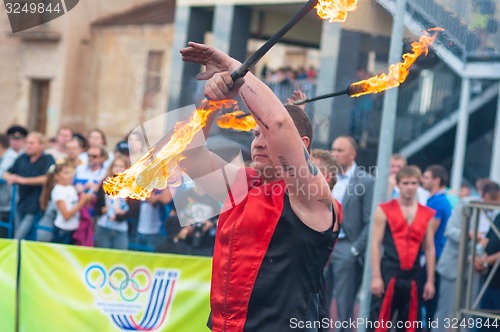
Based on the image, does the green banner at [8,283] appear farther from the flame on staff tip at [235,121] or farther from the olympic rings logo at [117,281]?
the flame on staff tip at [235,121]

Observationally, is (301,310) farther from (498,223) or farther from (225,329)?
(498,223)

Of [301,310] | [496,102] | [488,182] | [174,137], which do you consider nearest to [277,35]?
[174,137]

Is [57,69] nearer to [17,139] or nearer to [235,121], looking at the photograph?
[17,139]

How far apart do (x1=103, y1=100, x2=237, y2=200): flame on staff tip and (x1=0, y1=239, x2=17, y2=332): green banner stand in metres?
2.96

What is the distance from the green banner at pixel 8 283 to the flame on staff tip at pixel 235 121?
285 centimetres

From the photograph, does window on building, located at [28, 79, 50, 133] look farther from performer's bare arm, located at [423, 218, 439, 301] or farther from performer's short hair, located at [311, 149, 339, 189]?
performer's short hair, located at [311, 149, 339, 189]

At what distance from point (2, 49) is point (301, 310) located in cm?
2792

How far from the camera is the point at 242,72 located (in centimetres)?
358

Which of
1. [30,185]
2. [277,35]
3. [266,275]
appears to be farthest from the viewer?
[30,185]

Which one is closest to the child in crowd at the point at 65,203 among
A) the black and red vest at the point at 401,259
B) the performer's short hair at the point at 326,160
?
the black and red vest at the point at 401,259

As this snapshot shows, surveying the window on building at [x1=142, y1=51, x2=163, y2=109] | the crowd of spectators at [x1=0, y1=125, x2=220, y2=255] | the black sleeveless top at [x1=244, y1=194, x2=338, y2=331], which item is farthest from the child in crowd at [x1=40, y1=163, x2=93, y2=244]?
the window on building at [x1=142, y1=51, x2=163, y2=109]

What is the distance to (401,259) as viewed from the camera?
312 inches

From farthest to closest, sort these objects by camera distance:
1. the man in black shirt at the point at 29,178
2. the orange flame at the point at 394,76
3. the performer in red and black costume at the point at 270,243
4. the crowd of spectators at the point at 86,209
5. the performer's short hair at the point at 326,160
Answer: the man in black shirt at the point at 29,178, the crowd of spectators at the point at 86,209, the performer's short hair at the point at 326,160, the orange flame at the point at 394,76, the performer in red and black costume at the point at 270,243

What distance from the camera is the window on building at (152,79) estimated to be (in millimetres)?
25953
